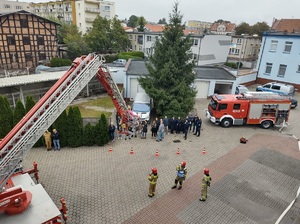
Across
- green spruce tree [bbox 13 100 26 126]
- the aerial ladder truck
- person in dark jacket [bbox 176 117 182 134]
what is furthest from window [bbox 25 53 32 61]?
person in dark jacket [bbox 176 117 182 134]

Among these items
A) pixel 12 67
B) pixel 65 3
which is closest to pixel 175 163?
pixel 12 67

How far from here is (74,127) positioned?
14.9m

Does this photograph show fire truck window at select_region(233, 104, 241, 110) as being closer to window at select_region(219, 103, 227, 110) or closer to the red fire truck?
the red fire truck

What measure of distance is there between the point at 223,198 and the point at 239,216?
1.20 meters

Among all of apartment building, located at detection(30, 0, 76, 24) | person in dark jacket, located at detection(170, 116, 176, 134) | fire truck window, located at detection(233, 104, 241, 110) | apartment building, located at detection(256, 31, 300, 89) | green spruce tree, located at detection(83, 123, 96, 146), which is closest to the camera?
green spruce tree, located at detection(83, 123, 96, 146)

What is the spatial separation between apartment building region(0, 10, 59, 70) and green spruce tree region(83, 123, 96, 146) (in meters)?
29.8

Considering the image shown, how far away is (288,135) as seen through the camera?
61.0ft

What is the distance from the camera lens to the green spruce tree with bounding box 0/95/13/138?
14148mm

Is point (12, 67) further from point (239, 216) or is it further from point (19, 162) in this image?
point (239, 216)

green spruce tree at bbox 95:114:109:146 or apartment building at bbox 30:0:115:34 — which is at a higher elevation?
apartment building at bbox 30:0:115:34

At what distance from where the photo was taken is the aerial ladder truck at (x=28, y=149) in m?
7.30

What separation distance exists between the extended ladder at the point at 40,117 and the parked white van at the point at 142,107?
7.09 meters

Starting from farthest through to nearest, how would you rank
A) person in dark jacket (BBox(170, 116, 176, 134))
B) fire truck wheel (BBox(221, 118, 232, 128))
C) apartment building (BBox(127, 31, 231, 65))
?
apartment building (BBox(127, 31, 231, 65)), fire truck wheel (BBox(221, 118, 232, 128)), person in dark jacket (BBox(170, 116, 176, 134))

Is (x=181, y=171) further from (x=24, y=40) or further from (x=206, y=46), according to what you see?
(x=24, y=40)
